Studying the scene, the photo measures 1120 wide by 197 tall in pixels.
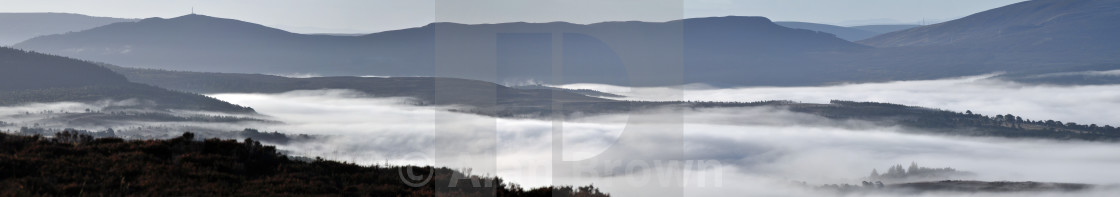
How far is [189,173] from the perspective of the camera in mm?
15523

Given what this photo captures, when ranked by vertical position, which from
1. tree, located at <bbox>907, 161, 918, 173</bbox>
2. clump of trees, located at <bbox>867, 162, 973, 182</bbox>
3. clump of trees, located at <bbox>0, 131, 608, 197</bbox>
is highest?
clump of trees, located at <bbox>0, 131, 608, 197</bbox>

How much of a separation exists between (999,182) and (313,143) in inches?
6032

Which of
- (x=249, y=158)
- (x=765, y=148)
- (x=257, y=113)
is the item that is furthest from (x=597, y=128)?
(x=249, y=158)

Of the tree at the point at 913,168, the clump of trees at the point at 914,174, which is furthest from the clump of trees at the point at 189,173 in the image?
the tree at the point at 913,168

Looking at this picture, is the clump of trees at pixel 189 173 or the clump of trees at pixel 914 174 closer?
the clump of trees at pixel 189 173

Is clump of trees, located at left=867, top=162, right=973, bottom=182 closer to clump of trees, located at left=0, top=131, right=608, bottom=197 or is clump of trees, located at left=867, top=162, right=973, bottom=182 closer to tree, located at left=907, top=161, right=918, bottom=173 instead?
tree, located at left=907, top=161, right=918, bottom=173

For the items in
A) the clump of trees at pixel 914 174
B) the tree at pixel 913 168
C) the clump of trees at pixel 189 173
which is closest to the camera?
the clump of trees at pixel 189 173

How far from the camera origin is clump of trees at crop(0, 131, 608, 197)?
14109 mm

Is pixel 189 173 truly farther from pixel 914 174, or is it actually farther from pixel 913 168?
pixel 913 168

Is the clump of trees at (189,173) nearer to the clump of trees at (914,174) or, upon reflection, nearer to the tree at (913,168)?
the clump of trees at (914,174)

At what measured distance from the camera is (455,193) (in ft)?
53.1

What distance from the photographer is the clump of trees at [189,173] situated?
14109 mm

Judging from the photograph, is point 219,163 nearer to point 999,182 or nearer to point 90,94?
point 999,182

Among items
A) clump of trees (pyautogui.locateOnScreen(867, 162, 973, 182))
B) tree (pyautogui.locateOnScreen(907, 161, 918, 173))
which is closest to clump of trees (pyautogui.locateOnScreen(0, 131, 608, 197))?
clump of trees (pyautogui.locateOnScreen(867, 162, 973, 182))
